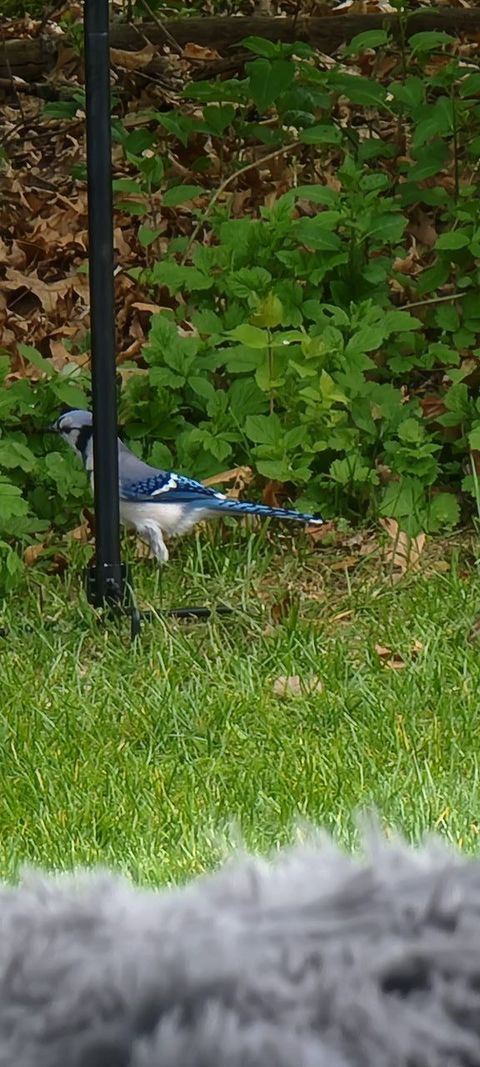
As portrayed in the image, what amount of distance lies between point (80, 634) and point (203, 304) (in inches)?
68.3

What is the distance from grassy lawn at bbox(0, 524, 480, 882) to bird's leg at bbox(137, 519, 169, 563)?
0.07 m

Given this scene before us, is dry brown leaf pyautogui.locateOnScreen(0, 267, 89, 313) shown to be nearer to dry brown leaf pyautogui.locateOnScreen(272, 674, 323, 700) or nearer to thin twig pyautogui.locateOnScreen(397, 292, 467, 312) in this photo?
thin twig pyautogui.locateOnScreen(397, 292, 467, 312)

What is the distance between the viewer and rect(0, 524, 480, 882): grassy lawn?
7.97 feet

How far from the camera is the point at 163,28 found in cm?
742

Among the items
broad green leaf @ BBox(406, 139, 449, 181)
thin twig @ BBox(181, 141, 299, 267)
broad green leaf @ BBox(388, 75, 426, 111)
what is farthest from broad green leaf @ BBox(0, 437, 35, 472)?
broad green leaf @ BBox(388, 75, 426, 111)

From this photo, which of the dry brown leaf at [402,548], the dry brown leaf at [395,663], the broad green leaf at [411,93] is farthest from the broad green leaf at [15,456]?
the broad green leaf at [411,93]

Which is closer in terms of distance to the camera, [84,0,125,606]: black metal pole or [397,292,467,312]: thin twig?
[84,0,125,606]: black metal pole

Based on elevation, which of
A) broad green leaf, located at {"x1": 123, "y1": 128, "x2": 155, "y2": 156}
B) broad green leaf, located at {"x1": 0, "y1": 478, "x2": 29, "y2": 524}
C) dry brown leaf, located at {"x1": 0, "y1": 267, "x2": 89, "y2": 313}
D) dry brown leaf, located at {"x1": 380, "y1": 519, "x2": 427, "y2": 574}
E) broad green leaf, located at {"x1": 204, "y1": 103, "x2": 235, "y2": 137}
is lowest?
dry brown leaf, located at {"x1": 0, "y1": 267, "x2": 89, "y2": 313}

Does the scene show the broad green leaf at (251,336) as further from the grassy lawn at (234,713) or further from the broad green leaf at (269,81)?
the broad green leaf at (269,81)

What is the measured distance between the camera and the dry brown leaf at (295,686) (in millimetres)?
3240

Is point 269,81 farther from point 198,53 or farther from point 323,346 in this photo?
point 198,53

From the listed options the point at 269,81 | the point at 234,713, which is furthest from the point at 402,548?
the point at 269,81

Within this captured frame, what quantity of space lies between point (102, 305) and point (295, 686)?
1047mm

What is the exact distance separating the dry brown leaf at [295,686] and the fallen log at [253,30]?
4.37 m
